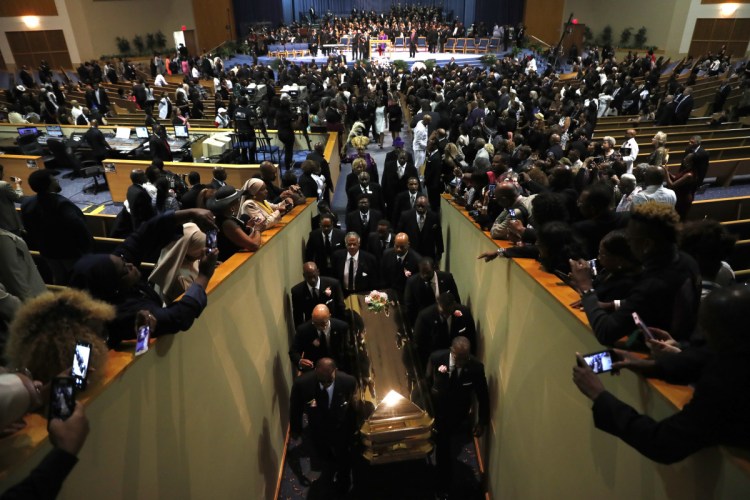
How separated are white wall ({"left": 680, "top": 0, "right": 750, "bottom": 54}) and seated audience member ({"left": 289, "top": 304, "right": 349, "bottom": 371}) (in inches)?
970

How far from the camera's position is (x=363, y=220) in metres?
6.01

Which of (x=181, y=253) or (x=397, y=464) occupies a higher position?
(x=181, y=253)

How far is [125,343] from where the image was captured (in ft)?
6.68

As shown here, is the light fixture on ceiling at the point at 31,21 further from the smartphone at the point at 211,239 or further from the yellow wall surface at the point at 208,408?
the smartphone at the point at 211,239

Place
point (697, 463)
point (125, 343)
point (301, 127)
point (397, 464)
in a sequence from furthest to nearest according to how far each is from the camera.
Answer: point (301, 127)
point (397, 464)
point (125, 343)
point (697, 463)

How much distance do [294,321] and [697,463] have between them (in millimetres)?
3816

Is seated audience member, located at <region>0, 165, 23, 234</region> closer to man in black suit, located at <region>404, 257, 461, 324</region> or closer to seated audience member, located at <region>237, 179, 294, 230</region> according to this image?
seated audience member, located at <region>237, 179, 294, 230</region>

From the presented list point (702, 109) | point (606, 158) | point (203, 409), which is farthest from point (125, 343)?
point (702, 109)

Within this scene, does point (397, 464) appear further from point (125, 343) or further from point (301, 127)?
point (301, 127)

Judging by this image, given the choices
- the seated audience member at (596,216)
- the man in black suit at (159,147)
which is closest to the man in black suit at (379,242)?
the seated audience member at (596,216)

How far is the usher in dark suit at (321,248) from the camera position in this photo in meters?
5.37

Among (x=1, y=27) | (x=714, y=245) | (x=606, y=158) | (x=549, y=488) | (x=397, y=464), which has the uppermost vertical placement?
(x=1, y=27)

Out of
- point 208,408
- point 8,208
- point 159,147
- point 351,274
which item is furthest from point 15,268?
point 159,147

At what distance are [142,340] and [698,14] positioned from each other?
1057 inches
